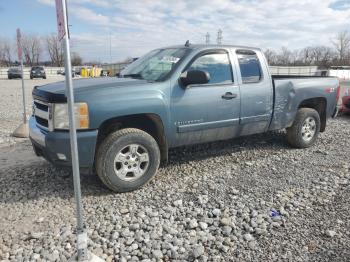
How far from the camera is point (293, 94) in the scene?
5547mm

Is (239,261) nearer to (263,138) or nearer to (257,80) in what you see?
Result: (257,80)

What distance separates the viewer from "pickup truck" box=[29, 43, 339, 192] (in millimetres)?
3678

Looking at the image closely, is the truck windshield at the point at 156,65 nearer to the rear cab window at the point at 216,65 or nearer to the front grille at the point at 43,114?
the rear cab window at the point at 216,65

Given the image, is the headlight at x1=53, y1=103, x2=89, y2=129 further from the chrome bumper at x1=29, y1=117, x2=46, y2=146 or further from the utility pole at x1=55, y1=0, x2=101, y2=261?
the utility pole at x1=55, y1=0, x2=101, y2=261

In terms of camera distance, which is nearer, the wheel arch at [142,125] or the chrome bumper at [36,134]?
the chrome bumper at [36,134]

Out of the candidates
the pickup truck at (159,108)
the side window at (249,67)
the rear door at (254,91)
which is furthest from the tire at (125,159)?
the side window at (249,67)

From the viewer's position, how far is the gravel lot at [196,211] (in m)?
2.89

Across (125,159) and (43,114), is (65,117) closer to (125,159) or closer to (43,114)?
(43,114)

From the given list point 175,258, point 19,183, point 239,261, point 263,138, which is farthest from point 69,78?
point 263,138

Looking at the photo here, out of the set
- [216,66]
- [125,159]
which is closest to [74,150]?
[125,159]

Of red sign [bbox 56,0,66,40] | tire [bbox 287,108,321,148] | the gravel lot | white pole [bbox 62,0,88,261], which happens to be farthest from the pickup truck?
red sign [bbox 56,0,66,40]

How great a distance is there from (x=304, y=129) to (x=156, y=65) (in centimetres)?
308

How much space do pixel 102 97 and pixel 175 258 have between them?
193 centimetres

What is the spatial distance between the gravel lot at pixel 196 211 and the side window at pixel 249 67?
4.36ft
